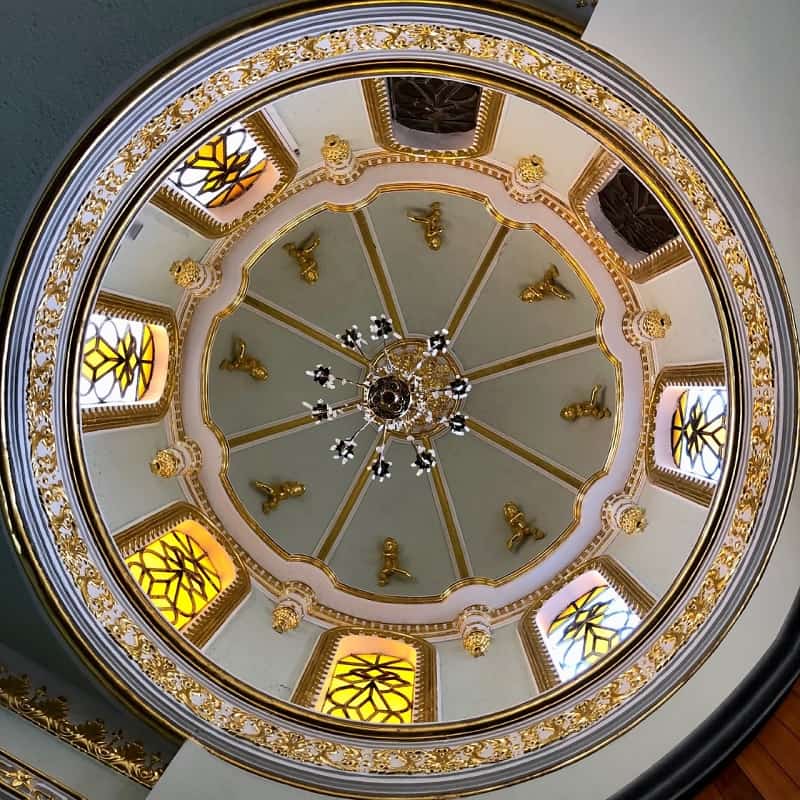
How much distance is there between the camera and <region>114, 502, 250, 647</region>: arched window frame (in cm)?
998

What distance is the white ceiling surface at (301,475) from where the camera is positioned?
42.7 feet

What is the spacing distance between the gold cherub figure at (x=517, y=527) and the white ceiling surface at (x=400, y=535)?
3.82 feet

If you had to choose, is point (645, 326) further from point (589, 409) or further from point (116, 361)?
point (116, 361)

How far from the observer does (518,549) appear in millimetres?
12875

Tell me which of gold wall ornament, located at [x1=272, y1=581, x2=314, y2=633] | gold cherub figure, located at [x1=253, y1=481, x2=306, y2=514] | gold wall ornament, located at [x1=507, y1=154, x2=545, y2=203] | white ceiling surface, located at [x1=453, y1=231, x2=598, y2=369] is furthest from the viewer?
gold cherub figure, located at [x1=253, y1=481, x2=306, y2=514]

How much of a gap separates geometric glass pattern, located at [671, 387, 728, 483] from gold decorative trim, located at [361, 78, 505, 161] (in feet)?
14.6

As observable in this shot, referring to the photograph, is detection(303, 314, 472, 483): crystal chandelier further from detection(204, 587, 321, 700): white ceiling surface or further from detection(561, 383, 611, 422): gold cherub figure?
detection(204, 587, 321, 700): white ceiling surface

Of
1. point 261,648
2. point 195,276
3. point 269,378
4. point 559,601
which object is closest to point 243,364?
point 269,378

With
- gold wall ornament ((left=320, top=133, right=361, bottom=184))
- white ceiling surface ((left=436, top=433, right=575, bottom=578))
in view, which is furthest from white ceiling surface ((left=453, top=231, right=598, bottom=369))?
gold wall ornament ((left=320, top=133, right=361, bottom=184))

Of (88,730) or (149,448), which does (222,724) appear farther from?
(149,448)

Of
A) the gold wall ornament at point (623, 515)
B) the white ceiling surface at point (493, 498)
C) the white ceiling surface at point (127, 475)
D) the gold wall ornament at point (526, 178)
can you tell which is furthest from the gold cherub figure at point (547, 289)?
the white ceiling surface at point (127, 475)

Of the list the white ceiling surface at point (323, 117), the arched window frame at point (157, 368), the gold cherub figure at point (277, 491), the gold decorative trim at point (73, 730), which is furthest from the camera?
the gold cherub figure at point (277, 491)

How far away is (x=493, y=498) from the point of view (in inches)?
539

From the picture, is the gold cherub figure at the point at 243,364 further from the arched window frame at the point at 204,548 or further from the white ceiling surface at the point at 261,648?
the white ceiling surface at the point at 261,648
